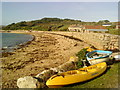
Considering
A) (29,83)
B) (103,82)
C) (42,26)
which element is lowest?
(103,82)

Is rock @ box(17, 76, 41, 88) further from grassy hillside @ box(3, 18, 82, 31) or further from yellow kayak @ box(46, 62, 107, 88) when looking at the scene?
grassy hillside @ box(3, 18, 82, 31)

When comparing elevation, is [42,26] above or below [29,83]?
above

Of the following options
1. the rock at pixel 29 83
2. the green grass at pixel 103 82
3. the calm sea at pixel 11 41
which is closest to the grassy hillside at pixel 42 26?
the calm sea at pixel 11 41

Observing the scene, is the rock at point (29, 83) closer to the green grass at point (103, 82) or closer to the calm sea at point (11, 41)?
the green grass at point (103, 82)

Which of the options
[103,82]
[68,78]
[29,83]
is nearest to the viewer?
[29,83]

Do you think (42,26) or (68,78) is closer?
(68,78)

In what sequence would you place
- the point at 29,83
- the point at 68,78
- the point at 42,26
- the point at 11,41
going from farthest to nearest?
1. the point at 42,26
2. the point at 11,41
3. the point at 68,78
4. the point at 29,83

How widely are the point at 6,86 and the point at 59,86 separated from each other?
3.88 m

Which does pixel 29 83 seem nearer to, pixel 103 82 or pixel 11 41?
pixel 103 82

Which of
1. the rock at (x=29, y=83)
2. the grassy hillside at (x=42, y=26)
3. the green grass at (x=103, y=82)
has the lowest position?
the green grass at (x=103, y=82)

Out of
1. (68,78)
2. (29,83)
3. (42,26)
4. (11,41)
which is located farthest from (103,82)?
(42,26)

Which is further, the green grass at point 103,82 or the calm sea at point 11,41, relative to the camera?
the calm sea at point 11,41

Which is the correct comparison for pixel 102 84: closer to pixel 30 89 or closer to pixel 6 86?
pixel 30 89

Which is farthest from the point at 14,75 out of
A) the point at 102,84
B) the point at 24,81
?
the point at 102,84
